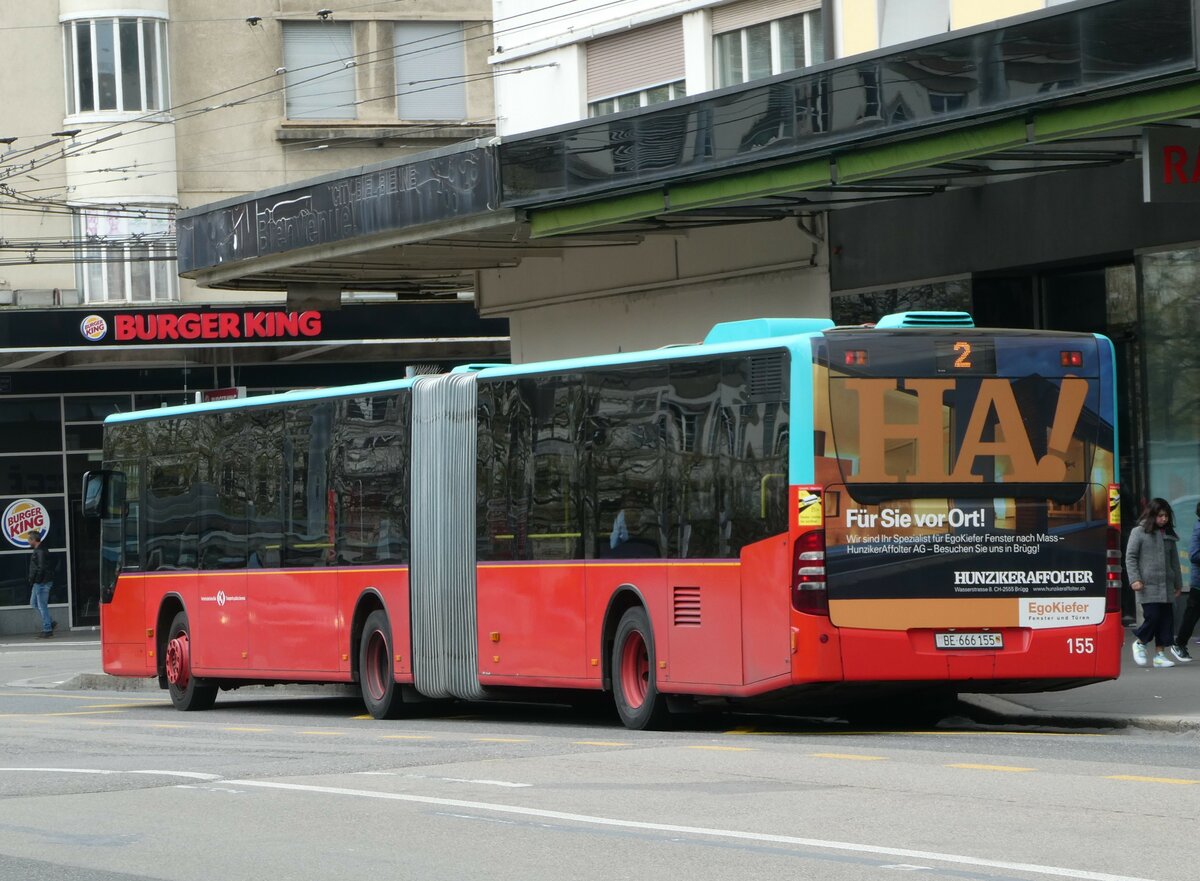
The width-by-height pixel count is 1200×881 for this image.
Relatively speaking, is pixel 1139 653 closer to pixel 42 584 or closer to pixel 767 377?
pixel 767 377

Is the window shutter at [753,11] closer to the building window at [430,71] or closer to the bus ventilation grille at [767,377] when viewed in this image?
the bus ventilation grille at [767,377]

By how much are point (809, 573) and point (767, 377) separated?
1.40 meters

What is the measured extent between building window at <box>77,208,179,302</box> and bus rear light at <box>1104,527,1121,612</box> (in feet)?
94.5

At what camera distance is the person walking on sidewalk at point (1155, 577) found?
61.7ft

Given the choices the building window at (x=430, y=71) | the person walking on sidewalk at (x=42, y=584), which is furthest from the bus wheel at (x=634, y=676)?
the building window at (x=430, y=71)

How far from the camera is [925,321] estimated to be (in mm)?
14516

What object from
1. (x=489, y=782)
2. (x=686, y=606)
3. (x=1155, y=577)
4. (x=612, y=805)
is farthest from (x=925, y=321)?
(x=1155, y=577)

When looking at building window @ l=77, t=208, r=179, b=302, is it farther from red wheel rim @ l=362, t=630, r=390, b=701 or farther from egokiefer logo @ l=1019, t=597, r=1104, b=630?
egokiefer logo @ l=1019, t=597, r=1104, b=630

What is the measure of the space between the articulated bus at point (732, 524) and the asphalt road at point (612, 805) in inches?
24.8

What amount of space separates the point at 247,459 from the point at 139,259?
19711 mm

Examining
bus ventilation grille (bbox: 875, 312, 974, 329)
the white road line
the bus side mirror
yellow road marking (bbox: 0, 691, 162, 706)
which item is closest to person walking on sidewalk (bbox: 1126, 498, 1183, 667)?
bus ventilation grille (bbox: 875, 312, 974, 329)

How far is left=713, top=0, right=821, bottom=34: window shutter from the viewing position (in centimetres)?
2455

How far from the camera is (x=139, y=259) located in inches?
1553

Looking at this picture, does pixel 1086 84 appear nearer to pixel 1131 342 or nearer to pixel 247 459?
pixel 1131 342
